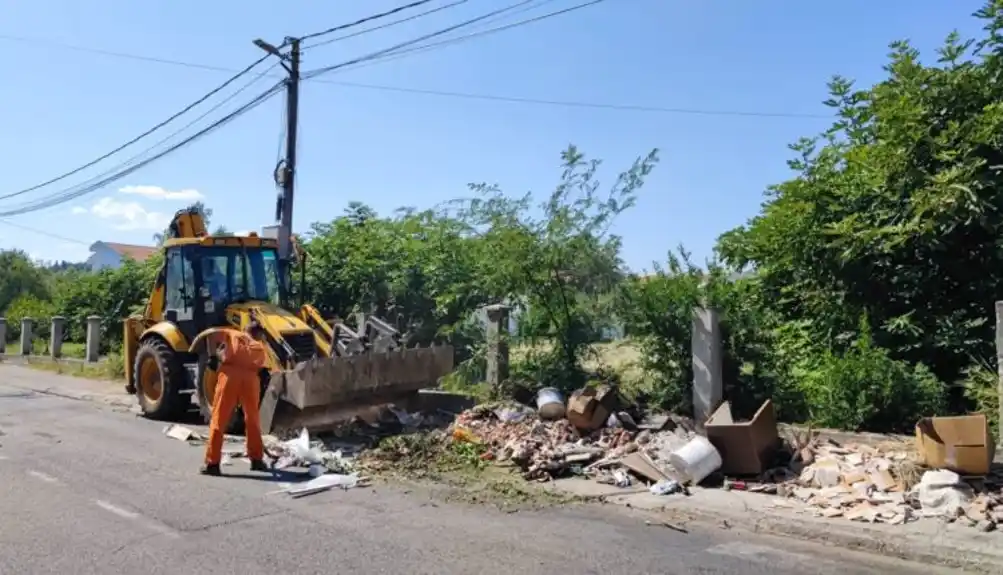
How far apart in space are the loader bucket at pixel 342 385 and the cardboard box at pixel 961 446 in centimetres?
575

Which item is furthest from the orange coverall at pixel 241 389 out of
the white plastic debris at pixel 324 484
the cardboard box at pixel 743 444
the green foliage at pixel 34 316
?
the green foliage at pixel 34 316

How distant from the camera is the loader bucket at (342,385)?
9.53m

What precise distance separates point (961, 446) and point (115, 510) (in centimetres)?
693

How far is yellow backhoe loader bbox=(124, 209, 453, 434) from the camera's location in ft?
32.1

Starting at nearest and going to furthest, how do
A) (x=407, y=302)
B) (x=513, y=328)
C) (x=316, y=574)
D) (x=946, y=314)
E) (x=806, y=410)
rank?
(x=316, y=574) → (x=806, y=410) → (x=946, y=314) → (x=513, y=328) → (x=407, y=302)

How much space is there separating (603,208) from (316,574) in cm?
671

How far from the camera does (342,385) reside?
32.2 ft

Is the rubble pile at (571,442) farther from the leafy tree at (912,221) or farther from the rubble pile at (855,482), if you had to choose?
the leafy tree at (912,221)

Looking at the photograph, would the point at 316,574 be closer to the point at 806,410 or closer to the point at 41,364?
the point at 806,410

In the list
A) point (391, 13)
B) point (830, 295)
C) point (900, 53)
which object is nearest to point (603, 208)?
point (830, 295)

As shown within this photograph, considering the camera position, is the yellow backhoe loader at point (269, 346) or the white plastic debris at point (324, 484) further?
the yellow backhoe loader at point (269, 346)

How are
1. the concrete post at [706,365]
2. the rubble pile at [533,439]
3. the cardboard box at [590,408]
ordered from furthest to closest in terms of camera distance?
the concrete post at [706,365]
the cardboard box at [590,408]
the rubble pile at [533,439]

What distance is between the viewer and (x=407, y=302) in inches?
616

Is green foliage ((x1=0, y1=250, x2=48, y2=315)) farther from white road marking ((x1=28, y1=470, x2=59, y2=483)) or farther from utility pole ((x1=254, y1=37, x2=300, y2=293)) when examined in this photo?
white road marking ((x1=28, y1=470, x2=59, y2=483))
